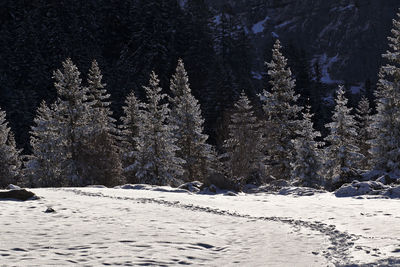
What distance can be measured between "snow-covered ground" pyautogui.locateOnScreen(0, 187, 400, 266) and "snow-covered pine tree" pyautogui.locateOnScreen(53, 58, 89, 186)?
18556 mm

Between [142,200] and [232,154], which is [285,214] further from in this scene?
[232,154]

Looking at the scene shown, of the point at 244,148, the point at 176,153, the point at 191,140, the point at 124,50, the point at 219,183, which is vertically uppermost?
the point at 124,50

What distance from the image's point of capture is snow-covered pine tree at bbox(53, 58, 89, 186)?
3512cm

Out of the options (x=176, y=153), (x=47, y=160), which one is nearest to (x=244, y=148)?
(x=176, y=153)

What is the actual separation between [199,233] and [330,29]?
143m

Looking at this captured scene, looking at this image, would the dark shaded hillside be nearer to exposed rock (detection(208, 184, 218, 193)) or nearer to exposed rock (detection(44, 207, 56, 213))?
exposed rock (detection(208, 184, 218, 193))

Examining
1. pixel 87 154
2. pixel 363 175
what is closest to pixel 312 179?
pixel 363 175

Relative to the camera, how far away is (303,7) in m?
147

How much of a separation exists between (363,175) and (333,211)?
14413mm

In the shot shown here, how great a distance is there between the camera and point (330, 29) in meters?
142

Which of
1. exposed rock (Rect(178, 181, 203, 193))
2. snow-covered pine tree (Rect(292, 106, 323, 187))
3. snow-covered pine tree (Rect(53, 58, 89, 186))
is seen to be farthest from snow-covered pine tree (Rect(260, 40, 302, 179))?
snow-covered pine tree (Rect(53, 58, 89, 186))

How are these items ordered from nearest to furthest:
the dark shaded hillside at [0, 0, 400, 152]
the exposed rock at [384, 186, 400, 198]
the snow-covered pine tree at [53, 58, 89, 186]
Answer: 1. the exposed rock at [384, 186, 400, 198]
2. the snow-covered pine tree at [53, 58, 89, 186]
3. the dark shaded hillside at [0, 0, 400, 152]

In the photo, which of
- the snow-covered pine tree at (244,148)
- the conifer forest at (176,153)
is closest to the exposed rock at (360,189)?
the conifer forest at (176,153)

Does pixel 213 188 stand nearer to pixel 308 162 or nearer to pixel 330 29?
pixel 308 162
